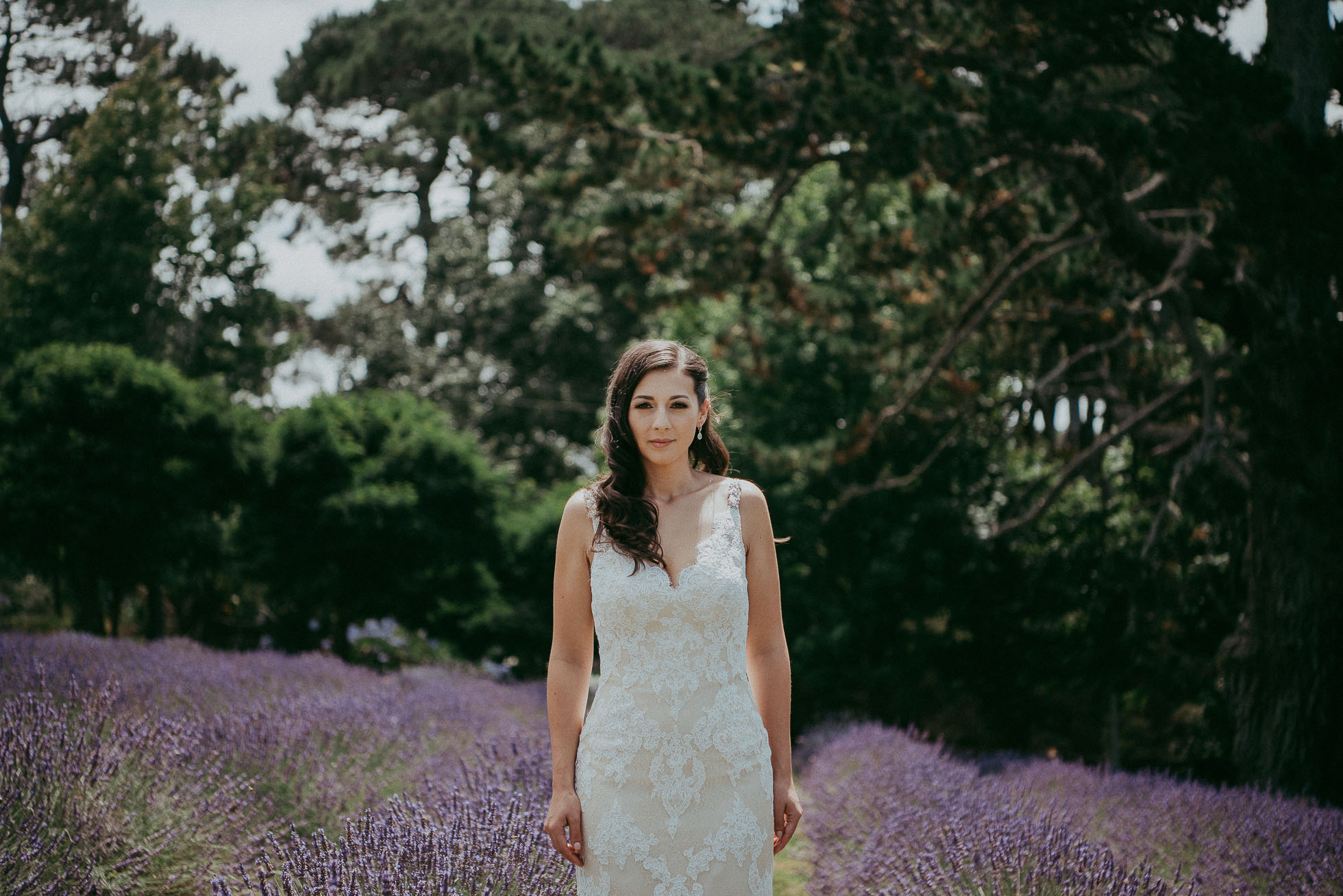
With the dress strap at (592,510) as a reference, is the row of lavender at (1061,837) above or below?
below

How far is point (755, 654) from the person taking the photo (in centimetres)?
249

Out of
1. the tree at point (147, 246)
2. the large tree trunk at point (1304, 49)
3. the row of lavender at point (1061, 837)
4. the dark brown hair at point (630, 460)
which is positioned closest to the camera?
the dark brown hair at point (630, 460)

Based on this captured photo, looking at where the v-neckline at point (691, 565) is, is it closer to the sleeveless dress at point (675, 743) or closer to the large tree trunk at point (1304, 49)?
the sleeveless dress at point (675, 743)

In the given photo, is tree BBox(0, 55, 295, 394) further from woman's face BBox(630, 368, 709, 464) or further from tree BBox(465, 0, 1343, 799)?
woman's face BBox(630, 368, 709, 464)

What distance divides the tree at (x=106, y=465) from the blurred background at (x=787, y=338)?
0.05m

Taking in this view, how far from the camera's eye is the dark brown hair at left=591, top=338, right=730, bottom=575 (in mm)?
2344

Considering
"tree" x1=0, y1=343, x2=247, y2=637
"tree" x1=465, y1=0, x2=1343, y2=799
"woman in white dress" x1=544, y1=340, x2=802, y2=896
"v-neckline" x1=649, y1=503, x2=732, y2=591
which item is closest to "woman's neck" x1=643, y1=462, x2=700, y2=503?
"woman in white dress" x1=544, y1=340, x2=802, y2=896

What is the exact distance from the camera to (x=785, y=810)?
93.7 inches

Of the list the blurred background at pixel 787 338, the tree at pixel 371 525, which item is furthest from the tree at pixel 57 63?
the tree at pixel 371 525

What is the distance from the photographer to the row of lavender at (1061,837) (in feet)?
11.1

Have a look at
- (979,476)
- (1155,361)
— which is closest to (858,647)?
(979,476)

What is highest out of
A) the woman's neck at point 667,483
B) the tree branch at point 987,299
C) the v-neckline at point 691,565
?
the tree branch at point 987,299

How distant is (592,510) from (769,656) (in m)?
0.60

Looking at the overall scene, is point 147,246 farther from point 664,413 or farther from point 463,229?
point 664,413
